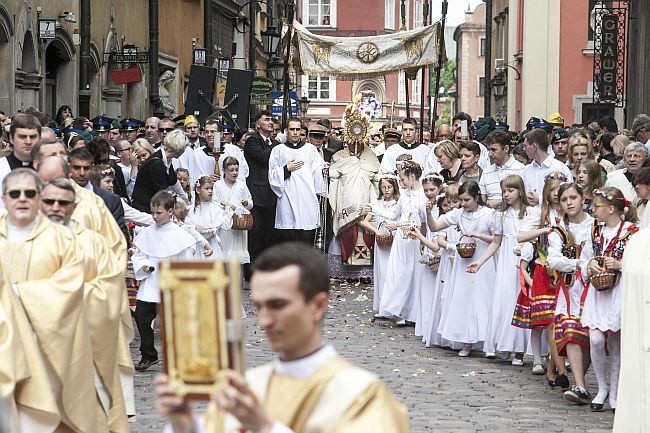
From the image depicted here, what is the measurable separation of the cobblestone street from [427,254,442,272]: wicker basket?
71 centimetres

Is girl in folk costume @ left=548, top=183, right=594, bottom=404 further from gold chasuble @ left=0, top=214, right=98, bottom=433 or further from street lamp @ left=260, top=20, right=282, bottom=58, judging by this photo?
street lamp @ left=260, top=20, right=282, bottom=58

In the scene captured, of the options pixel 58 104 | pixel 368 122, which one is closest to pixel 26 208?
pixel 368 122

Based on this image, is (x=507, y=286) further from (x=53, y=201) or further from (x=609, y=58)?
(x=609, y=58)

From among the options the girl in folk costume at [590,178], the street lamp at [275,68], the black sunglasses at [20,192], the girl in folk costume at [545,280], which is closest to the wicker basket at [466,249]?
the girl in folk costume at [545,280]

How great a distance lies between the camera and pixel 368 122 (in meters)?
20.7

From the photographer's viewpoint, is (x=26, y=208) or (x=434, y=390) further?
(x=434, y=390)

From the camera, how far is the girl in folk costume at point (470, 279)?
13.3m

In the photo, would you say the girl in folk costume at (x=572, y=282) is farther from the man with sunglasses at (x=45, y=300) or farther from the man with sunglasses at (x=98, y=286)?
the man with sunglasses at (x=45, y=300)

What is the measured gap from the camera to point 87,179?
1025 cm

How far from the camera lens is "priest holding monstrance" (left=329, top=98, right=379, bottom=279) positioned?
20.2 meters

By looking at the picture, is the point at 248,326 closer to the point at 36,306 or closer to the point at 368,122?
the point at 368,122

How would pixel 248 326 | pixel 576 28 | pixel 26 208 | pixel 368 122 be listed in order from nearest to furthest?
pixel 26 208 → pixel 248 326 → pixel 368 122 → pixel 576 28

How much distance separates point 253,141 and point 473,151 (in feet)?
18.0

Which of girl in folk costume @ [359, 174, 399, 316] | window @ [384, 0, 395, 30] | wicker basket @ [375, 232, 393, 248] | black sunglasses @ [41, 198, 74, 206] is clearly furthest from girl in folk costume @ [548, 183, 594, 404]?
window @ [384, 0, 395, 30]
